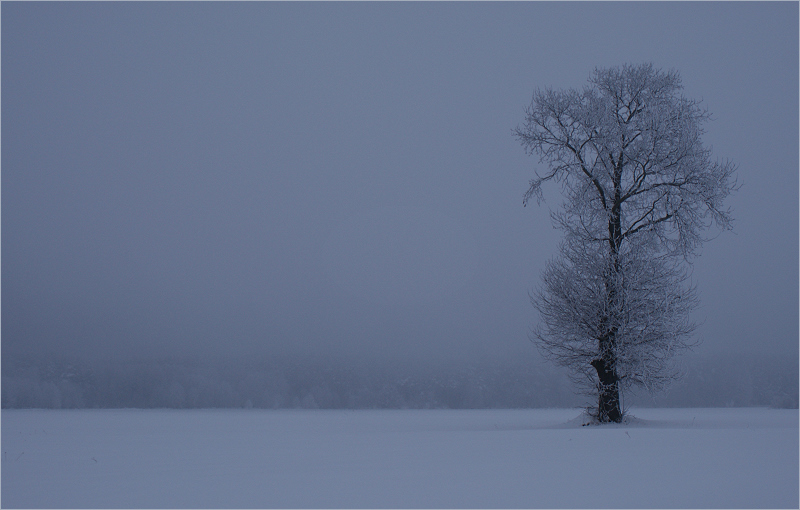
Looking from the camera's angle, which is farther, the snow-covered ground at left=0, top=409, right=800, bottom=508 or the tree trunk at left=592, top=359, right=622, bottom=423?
the tree trunk at left=592, top=359, right=622, bottom=423

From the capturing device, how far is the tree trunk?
865 inches

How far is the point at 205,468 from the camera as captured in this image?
11031 millimetres

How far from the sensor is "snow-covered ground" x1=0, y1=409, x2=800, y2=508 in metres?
7.94

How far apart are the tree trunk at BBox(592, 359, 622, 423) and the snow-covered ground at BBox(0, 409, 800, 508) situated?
5.55m

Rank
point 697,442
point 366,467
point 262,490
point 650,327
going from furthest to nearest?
point 650,327 → point 697,442 → point 366,467 → point 262,490

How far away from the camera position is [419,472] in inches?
401

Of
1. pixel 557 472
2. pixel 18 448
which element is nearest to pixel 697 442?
pixel 557 472

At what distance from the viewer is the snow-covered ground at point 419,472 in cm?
794

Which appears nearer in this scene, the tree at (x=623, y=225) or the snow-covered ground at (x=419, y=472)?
the snow-covered ground at (x=419, y=472)

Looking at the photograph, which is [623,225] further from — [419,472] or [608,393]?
[419,472]

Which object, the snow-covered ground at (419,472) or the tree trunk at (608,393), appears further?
the tree trunk at (608,393)

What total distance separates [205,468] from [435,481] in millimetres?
4619

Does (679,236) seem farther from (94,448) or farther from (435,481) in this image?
(94,448)

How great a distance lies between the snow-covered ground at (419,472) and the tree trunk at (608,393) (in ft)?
18.2
